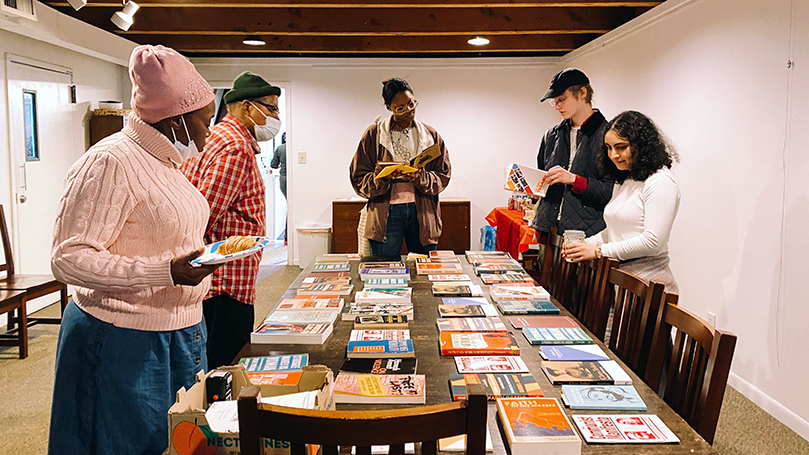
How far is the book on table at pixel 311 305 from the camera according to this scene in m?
1.93

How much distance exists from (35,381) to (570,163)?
3.19m

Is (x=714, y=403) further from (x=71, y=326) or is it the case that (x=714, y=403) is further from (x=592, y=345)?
(x=71, y=326)

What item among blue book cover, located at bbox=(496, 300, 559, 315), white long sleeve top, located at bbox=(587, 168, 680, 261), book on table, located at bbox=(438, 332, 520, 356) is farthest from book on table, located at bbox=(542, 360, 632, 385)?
white long sleeve top, located at bbox=(587, 168, 680, 261)

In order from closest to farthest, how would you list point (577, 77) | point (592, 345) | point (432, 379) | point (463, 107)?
point (432, 379) → point (592, 345) → point (577, 77) → point (463, 107)

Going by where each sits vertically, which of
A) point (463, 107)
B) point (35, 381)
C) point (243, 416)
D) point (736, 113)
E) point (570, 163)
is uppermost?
point (463, 107)

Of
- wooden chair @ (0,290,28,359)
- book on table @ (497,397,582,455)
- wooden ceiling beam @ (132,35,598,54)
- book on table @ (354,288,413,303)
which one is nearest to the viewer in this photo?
book on table @ (497,397,582,455)

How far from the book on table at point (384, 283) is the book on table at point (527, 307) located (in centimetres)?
43

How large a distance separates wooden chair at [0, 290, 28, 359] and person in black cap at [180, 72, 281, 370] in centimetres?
187

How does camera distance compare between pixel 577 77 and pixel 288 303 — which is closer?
pixel 288 303

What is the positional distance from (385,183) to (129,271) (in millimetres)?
1860

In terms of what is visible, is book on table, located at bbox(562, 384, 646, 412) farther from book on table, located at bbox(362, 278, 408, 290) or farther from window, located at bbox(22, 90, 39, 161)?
window, located at bbox(22, 90, 39, 161)

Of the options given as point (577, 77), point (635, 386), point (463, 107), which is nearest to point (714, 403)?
point (635, 386)

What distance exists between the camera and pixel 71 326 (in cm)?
133

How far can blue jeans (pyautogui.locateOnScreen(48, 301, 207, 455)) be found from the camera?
1324mm
